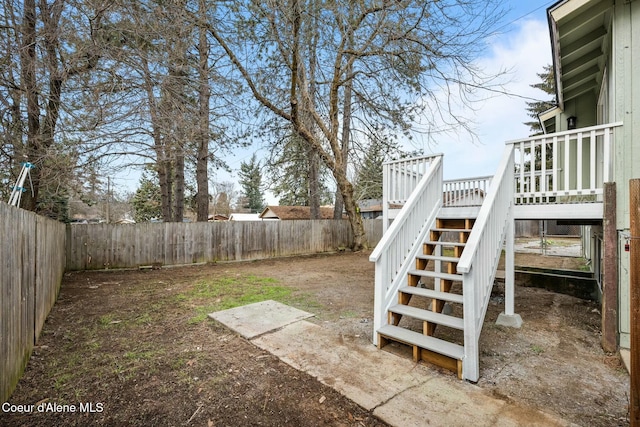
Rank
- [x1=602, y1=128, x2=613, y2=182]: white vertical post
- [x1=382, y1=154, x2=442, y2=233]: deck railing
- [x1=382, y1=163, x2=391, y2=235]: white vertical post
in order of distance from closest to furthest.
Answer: [x1=602, y1=128, x2=613, y2=182]: white vertical post, [x1=382, y1=154, x2=442, y2=233]: deck railing, [x1=382, y1=163, x2=391, y2=235]: white vertical post

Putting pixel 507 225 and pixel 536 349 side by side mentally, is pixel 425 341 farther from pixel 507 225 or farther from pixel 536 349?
pixel 507 225

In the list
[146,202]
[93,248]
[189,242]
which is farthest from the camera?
[146,202]

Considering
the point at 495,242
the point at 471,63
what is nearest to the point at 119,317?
the point at 495,242

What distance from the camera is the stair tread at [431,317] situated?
287cm

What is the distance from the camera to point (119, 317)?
4.30 meters

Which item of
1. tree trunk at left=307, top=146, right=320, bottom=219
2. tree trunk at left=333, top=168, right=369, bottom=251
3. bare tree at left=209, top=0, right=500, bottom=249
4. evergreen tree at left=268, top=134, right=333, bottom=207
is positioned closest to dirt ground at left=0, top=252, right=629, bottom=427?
bare tree at left=209, top=0, right=500, bottom=249

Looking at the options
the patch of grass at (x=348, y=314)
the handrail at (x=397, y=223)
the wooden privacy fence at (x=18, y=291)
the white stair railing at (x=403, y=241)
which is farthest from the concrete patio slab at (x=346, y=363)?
the wooden privacy fence at (x=18, y=291)

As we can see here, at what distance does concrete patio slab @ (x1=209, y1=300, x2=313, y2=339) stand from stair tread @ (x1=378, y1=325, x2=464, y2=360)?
1428 millimetres

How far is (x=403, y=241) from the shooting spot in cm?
367

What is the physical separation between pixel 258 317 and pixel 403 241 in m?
2.24

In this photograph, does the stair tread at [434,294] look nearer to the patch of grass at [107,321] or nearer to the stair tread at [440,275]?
the stair tread at [440,275]

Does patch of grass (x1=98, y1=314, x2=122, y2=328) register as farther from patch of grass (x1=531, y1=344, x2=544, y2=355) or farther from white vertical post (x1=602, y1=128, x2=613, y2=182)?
A: white vertical post (x1=602, y1=128, x2=613, y2=182)

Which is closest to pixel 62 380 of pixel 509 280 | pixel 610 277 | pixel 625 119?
pixel 509 280

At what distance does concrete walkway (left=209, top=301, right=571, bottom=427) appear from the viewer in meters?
2.12
